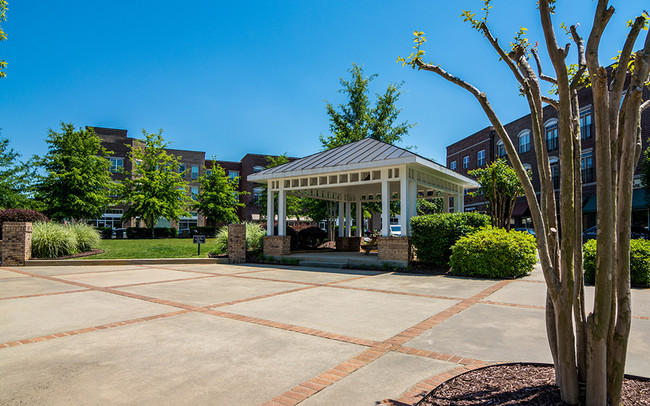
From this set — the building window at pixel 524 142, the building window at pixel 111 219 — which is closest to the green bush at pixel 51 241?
the building window at pixel 111 219

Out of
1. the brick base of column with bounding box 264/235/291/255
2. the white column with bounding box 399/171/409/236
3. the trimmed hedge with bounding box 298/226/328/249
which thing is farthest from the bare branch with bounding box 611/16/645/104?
the trimmed hedge with bounding box 298/226/328/249

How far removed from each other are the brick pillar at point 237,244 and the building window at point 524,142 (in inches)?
1267

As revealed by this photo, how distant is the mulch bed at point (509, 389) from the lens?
9.06 ft

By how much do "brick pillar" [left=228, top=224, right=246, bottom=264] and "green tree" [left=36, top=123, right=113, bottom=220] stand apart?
54.8ft

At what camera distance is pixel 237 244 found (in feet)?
51.3

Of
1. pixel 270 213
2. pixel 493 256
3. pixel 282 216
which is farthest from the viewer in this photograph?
pixel 270 213

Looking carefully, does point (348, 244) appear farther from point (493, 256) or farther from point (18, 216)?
point (18, 216)

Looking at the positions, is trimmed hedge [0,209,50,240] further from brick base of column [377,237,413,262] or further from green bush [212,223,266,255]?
brick base of column [377,237,413,262]

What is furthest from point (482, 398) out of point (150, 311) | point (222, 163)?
point (222, 163)

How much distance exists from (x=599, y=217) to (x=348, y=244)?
55.9ft

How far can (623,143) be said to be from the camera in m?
2.53

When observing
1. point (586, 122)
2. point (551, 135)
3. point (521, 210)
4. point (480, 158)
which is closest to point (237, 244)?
point (586, 122)

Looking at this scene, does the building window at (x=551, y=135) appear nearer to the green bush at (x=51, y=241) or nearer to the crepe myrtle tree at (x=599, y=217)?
the green bush at (x=51, y=241)

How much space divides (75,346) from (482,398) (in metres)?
4.26
